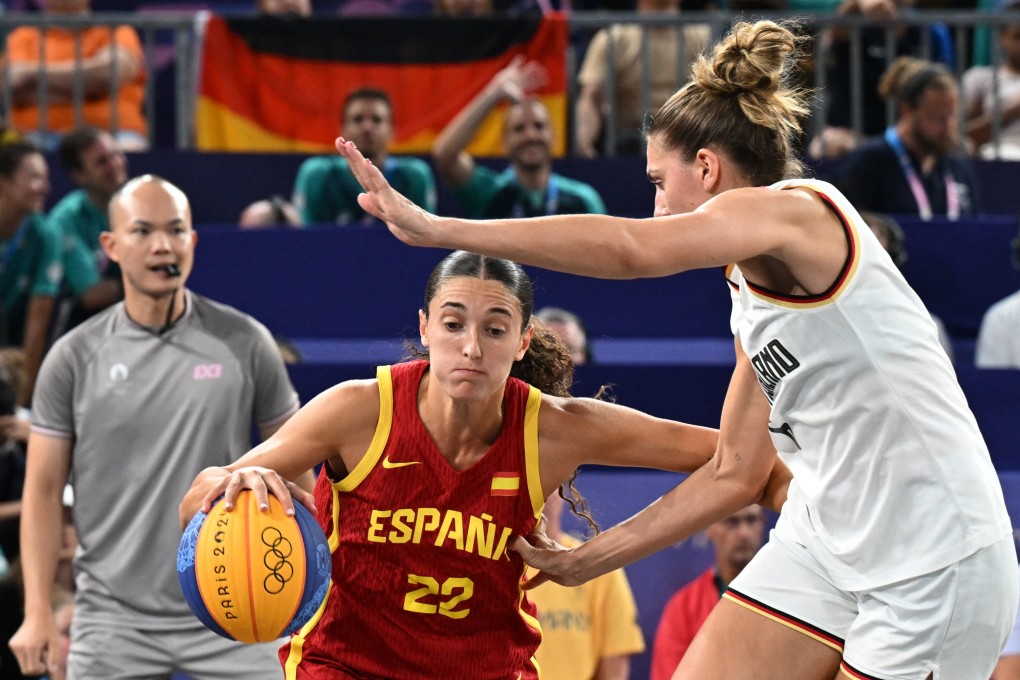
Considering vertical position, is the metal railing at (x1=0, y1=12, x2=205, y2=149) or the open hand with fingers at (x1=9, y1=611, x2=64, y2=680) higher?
the metal railing at (x1=0, y1=12, x2=205, y2=149)

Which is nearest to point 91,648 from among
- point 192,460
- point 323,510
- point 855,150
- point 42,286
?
point 192,460

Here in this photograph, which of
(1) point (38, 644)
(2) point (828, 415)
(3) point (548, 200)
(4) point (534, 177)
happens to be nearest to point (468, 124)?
(4) point (534, 177)

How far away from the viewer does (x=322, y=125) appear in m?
8.07

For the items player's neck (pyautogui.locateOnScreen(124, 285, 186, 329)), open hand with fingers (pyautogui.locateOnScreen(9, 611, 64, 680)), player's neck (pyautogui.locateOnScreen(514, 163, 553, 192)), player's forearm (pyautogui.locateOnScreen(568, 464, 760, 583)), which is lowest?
open hand with fingers (pyautogui.locateOnScreen(9, 611, 64, 680))

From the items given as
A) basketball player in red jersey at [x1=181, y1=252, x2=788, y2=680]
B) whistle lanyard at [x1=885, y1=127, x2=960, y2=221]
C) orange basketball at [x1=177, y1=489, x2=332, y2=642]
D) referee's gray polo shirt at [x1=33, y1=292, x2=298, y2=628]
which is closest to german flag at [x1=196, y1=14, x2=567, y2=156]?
whistle lanyard at [x1=885, y1=127, x2=960, y2=221]

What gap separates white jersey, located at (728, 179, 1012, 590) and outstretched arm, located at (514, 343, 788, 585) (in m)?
0.37

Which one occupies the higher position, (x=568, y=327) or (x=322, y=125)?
(x=322, y=125)

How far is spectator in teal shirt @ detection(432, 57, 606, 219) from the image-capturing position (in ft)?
23.5

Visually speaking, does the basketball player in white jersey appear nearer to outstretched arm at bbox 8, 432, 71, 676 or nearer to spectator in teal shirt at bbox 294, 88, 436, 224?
outstretched arm at bbox 8, 432, 71, 676

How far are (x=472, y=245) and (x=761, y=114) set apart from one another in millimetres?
879

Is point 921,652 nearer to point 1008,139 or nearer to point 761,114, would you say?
point 761,114

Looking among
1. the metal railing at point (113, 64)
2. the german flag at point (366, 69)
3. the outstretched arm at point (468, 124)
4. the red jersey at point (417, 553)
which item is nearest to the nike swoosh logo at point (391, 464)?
the red jersey at point (417, 553)

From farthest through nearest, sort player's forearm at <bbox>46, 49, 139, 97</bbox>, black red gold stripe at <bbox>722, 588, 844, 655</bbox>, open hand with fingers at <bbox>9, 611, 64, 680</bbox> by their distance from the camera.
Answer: player's forearm at <bbox>46, 49, 139, 97</bbox> < open hand with fingers at <bbox>9, 611, 64, 680</bbox> < black red gold stripe at <bbox>722, 588, 844, 655</bbox>

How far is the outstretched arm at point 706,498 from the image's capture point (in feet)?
11.4
